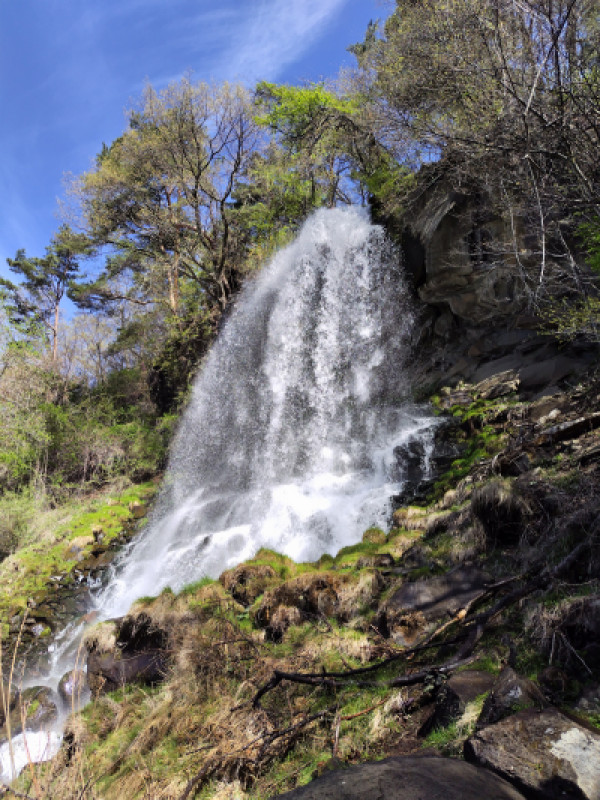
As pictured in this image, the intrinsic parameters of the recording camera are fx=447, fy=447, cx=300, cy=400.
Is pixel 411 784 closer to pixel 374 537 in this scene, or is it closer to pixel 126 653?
pixel 374 537

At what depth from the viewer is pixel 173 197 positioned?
71.1 feet

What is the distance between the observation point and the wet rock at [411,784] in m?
1.89

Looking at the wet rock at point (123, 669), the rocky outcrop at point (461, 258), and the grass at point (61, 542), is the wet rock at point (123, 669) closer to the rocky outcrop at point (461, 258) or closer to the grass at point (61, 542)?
the grass at point (61, 542)

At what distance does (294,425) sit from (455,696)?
1130 centimetres

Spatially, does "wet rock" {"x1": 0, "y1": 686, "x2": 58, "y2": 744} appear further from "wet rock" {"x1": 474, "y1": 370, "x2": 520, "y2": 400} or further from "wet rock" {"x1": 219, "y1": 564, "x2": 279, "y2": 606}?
"wet rock" {"x1": 474, "y1": 370, "x2": 520, "y2": 400}

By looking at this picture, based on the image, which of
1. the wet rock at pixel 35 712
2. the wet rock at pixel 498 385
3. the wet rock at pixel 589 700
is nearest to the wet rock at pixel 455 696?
the wet rock at pixel 589 700

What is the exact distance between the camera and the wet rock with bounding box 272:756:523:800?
1895 millimetres

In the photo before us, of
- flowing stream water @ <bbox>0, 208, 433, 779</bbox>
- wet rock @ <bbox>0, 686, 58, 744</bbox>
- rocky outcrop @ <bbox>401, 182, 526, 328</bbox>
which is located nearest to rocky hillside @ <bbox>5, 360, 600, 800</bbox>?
wet rock @ <bbox>0, 686, 58, 744</bbox>

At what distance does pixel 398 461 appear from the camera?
10.8m

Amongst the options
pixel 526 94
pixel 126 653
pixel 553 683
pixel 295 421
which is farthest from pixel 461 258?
pixel 126 653

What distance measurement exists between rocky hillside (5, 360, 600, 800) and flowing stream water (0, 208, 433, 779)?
2.34 m

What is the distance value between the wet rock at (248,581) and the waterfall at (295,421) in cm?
182

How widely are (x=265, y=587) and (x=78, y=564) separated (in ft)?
25.8

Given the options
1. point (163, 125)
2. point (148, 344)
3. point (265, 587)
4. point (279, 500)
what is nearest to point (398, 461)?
point (279, 500)
